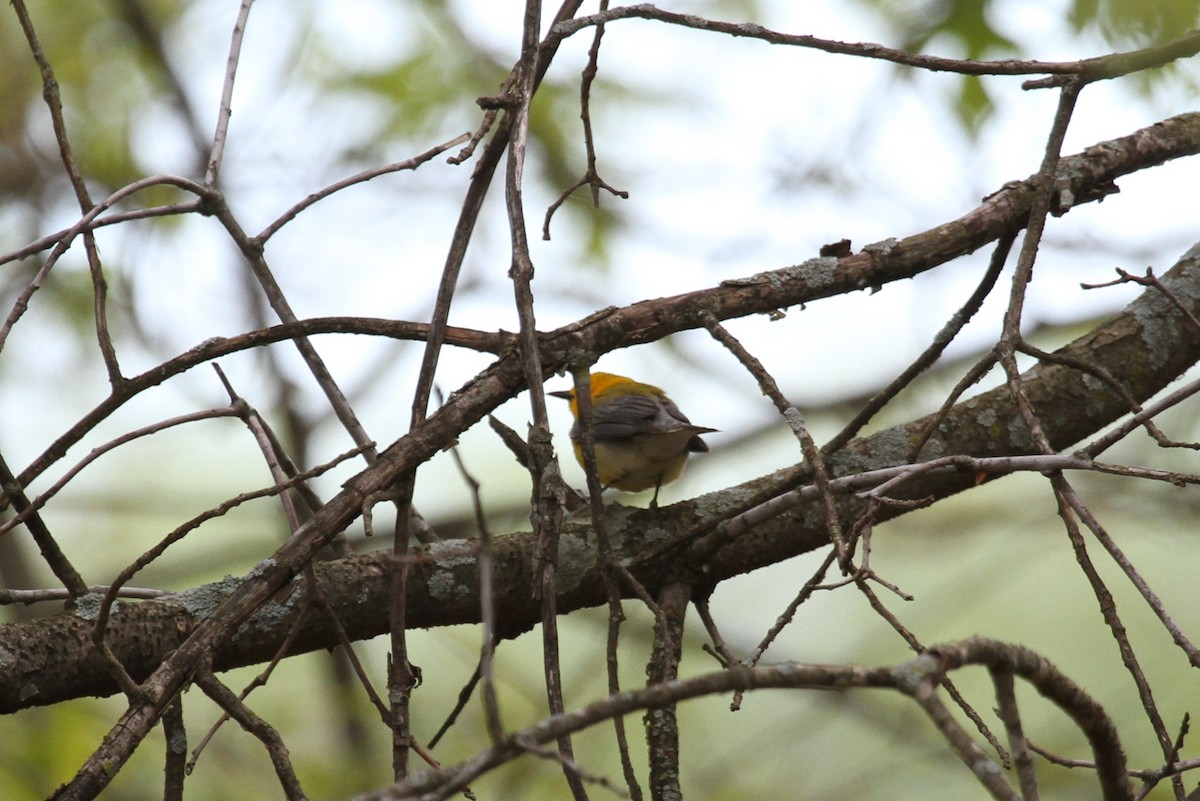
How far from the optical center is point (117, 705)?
5414 mm

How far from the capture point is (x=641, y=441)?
4777mm

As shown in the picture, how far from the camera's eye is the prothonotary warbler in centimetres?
475

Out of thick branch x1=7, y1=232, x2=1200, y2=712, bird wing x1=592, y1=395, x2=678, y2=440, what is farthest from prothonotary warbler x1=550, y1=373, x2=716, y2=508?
thick branch x1=7, y1=232, x2=1200, y2=712

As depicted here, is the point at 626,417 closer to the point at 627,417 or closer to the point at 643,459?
the point at 627,417

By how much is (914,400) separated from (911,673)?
4157mm

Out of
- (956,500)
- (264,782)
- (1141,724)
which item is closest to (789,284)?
(264,782)

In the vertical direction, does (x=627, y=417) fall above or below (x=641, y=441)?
above

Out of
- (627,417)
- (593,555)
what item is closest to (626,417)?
(627,417)

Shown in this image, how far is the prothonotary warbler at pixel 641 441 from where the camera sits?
4746 mm

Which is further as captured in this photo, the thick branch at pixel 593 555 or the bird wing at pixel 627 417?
the bird wing at pixel 627 417

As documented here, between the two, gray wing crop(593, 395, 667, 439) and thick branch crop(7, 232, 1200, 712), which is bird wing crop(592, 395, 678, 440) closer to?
gray wing crop(593, 395, 667, 439)

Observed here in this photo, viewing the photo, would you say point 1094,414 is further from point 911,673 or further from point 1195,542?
point 1195,542

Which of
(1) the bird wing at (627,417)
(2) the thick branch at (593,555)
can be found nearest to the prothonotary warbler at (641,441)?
(1) the bird wing at (627,417)

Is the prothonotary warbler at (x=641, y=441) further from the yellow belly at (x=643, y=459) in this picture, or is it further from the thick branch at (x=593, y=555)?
the thick branch at (x=593, y=555)
